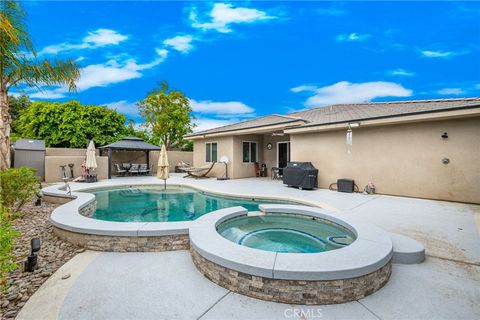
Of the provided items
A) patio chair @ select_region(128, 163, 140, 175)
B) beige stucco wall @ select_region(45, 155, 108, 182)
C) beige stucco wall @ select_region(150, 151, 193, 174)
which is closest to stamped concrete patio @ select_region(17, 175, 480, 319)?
beige stucco wall @ select_region(45, 155, 108, 182)

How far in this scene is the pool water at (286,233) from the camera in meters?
4.19

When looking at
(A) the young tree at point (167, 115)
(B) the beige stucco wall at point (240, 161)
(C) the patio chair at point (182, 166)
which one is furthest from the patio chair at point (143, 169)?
(A) the young tree at point (167, 115)

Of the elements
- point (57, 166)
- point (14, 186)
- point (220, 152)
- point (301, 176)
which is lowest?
point (301, 176)

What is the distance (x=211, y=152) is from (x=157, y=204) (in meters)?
7.86

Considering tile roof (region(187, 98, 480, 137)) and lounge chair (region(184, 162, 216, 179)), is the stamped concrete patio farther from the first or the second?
lounge chair (region(184, 162, 216, 179))

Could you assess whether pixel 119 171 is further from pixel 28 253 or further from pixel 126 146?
pixel 28 253

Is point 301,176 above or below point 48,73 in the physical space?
below

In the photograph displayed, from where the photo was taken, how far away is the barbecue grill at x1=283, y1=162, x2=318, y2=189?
30.6ft

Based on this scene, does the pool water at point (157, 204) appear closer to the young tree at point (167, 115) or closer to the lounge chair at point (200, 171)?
the lounge chair at point (200, 171)

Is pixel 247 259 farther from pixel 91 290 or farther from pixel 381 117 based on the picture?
pixel 381 117

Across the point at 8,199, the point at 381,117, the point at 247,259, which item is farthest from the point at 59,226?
the point at 381,117

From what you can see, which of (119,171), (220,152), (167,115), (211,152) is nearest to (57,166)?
(119,171)

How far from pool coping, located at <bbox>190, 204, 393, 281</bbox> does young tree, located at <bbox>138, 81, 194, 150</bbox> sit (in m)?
22.1

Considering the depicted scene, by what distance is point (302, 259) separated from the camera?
2.72 m
